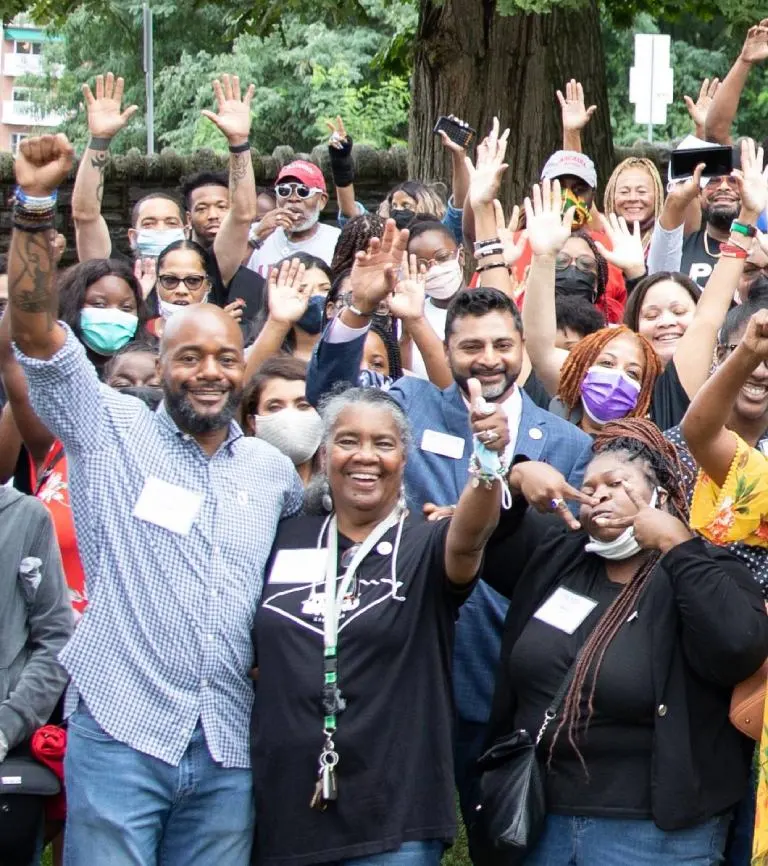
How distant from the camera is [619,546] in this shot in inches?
188

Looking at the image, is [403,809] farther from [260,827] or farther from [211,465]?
[211,465]

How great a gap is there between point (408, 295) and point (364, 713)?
201cm

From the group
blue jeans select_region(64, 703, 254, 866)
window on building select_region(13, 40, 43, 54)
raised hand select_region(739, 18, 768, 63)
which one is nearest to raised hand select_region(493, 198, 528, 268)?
raised hand select_region(739, 18, 768, 63)

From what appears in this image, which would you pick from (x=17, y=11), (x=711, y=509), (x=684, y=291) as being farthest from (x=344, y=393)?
(x=17, y=11)

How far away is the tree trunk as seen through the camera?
9.70 m

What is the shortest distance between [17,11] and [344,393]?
5.94 metres

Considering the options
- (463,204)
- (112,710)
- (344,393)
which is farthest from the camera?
(463,204)

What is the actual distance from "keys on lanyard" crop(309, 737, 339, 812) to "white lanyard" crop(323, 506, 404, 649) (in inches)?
11.5

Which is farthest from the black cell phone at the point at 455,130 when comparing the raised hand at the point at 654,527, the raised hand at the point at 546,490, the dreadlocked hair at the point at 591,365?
the raised hand at the point at 654,527

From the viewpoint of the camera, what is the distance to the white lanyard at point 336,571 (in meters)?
4.59

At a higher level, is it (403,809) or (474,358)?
(474,358)

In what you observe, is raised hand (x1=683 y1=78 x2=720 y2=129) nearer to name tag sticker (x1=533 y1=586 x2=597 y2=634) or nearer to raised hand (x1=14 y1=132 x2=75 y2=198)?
name tag sticker (x1=533 y1=586 x2=597 y2=634)

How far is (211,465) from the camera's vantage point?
4762 mm

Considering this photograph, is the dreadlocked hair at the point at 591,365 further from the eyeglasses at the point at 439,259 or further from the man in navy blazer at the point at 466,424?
the eyeglasses at the point at 439,259
